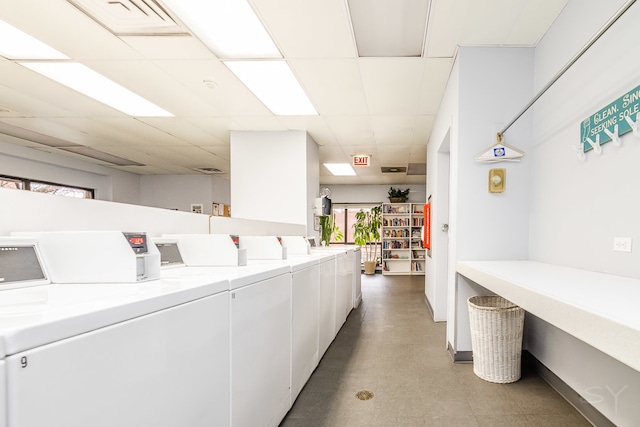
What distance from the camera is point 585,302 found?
1.04 metres

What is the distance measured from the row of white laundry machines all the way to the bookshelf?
732 centimetres

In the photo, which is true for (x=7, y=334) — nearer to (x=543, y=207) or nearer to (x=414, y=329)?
(x=543, y=207)

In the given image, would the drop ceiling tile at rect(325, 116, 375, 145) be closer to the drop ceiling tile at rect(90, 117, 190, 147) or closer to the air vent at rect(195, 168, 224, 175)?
the drop ceiling tile at rect(90, 117, 190, 147)

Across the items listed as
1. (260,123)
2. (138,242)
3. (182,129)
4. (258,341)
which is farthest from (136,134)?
(258,341)

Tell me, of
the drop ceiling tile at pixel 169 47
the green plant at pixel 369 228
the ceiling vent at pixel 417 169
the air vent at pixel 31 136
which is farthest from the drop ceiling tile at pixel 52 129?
the green plant at pixel 369 228

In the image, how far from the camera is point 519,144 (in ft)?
8.47

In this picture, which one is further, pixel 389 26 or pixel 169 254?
pixel 389 26

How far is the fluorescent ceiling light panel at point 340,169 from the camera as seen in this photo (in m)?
7.27

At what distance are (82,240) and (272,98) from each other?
290 cm

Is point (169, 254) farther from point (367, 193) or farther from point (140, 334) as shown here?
point (367, 193)

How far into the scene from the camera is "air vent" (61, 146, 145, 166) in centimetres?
601

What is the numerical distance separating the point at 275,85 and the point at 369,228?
6.46m

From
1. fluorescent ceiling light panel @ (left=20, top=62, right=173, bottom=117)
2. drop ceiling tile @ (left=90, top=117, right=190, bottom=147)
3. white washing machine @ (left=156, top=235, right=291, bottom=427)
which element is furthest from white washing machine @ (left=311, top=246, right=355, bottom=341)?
drop ceiling tile @ (left=90, top=117, right=190, bottom=147)

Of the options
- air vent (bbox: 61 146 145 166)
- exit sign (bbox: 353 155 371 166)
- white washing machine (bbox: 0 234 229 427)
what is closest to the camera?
white washing machine (bbox: 0 234 229 427)
